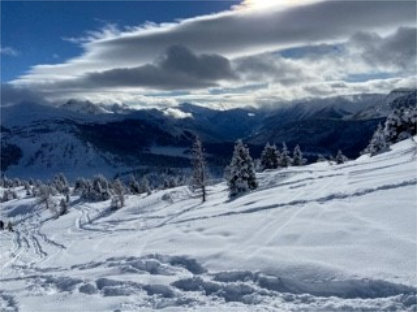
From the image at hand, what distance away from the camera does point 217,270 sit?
2191cm

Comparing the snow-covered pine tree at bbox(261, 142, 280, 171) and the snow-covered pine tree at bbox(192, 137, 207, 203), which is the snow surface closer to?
the snow-covered pine tree at bbox(192, 137, 207, 203)

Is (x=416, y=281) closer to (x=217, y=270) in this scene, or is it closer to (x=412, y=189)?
(x=217, y=270)

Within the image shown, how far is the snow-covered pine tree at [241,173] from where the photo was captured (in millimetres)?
66438

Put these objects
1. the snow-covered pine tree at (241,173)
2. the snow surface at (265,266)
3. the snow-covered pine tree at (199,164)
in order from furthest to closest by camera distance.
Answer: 1. the snow-covered pine tree at (199,164)
2. the snow-covered pine tree at (241,173)
3. the snow surface at (265,266)

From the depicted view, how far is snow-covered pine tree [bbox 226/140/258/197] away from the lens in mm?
66438

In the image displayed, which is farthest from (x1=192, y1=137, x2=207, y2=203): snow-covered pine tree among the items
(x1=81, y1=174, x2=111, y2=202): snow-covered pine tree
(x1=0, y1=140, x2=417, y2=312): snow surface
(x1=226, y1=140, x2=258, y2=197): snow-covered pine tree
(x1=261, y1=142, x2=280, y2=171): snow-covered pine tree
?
(x1=81, y1=174, x2=111, y2=202): snow-covered pine tree

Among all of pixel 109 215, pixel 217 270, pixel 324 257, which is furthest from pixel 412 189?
pixel 109 215

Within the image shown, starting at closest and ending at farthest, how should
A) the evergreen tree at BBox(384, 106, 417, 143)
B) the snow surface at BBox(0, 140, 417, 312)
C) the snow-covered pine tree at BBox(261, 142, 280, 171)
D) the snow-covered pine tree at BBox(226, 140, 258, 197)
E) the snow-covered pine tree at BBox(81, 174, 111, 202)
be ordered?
the snow surface at BBox(0, 140, 417, 312) < the snow-covered pine tree at BBox(226, 140, 258, 197) < the evergreen tree at BBox(384, 106, 417, 143) < the snow-covered pine tree at BBox(261, 142, 280, 171) < the snow-covered pine tree at BBox(81, 174, 111, 202)

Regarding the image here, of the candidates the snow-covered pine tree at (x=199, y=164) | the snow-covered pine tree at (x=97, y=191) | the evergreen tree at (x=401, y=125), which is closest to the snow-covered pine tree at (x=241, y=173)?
the snow-covered pine tree at (x=199, y=164)

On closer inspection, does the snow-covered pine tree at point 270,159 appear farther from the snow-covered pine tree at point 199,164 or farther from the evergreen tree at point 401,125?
the snow-covered pine tree at point 199,164

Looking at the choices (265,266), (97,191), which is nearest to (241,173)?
(265,266)

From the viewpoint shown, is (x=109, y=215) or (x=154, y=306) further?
(x=109, y=215)

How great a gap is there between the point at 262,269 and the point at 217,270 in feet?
7.48

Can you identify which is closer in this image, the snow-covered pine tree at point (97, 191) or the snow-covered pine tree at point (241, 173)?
the snow-covered pine tree at point (241, 173)
